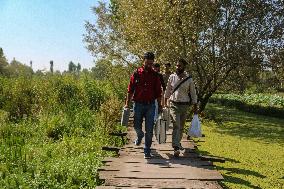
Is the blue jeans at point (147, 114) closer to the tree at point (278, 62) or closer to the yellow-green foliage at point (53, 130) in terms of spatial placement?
the yellow-green foliage at point (53, 130)

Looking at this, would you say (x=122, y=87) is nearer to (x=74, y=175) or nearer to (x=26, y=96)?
(x=26, y=96)

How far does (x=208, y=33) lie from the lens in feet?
79.6

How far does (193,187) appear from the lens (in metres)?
7.29

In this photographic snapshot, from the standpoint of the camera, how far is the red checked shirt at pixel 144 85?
352 inches

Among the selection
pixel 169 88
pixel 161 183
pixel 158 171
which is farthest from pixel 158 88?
pixel 161 183

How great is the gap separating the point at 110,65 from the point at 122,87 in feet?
28.5

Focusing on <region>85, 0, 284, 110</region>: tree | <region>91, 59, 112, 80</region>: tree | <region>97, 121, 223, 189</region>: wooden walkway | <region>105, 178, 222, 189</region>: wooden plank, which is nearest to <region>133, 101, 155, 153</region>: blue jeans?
<region>97, 121, 223, 189</region>: wooden walkway

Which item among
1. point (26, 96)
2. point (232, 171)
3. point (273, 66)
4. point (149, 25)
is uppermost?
point (149, 25)

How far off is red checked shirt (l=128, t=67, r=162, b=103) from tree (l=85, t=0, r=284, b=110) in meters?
14.1

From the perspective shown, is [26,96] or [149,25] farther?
[149,25]

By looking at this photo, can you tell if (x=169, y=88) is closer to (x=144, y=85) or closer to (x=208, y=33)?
(x=144, y=85)

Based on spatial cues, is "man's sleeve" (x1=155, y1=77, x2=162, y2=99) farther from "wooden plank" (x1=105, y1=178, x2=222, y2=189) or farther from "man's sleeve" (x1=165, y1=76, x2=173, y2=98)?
"wooden plank" (x1=105, y1=178, x2=222, y2=189)

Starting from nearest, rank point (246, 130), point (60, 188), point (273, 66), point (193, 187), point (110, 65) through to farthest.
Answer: point (193, 187) < point (60, 188) < point (246, 130) < point (273, 66) < point (110, 65)

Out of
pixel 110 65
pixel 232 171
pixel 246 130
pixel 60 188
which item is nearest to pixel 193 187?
pixel 60 188
